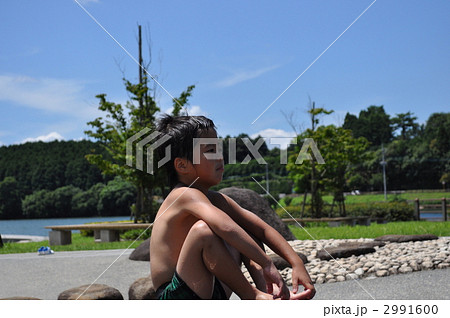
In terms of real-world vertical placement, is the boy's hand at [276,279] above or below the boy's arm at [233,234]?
below

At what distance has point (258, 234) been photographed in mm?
2074

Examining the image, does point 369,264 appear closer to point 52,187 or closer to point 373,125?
point 52,187

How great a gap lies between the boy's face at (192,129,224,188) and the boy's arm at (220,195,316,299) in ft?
0.55

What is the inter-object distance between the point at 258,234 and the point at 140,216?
11.9 metres

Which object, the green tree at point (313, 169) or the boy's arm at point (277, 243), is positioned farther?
the green tree at point (313, 169)

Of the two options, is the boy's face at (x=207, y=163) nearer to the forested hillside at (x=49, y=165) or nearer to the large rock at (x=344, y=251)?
the large rock at (x=344, y=251)

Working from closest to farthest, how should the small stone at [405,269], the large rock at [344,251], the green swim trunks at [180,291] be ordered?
the green swim trunks at [180,291] < the small stone at [405,269] < the large rock at [344,251]

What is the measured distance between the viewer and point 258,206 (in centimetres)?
770

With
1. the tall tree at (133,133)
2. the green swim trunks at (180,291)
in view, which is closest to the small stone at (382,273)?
the green swim trunks at (180,291)

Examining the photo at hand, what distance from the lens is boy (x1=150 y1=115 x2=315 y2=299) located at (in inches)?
69.7

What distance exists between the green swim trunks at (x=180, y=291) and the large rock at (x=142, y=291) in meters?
2.08

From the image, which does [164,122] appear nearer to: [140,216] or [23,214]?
[140,216]

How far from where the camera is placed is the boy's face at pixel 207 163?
1969 millimetres

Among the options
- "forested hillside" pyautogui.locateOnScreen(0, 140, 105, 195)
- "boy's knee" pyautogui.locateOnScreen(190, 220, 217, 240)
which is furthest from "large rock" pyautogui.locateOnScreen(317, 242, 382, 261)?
"forested hillside" pyautogui.locateOnScreen(0, 140, 105, 195)
